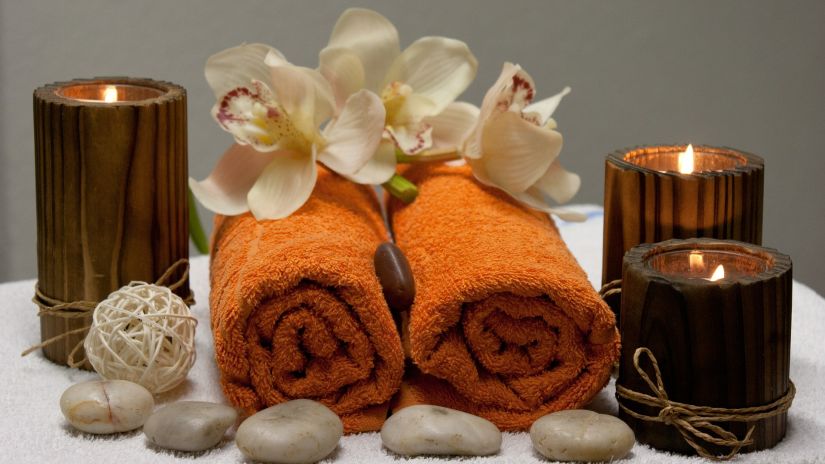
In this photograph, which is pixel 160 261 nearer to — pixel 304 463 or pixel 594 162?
pixel 304 463

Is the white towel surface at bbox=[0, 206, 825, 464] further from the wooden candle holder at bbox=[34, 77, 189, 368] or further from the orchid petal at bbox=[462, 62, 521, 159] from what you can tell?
the orchid petal at bbox=[462, 62, 521, 159]

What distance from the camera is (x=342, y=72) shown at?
3.32 feet

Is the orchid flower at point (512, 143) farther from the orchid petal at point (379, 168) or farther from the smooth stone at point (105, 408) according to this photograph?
the smooth stone at point (105, 408)

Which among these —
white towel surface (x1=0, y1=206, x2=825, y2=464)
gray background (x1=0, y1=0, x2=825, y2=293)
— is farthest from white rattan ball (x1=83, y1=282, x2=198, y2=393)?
gray background (x1=0, y1=0, x2=825, y2=293)

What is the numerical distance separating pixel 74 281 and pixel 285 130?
22 cm

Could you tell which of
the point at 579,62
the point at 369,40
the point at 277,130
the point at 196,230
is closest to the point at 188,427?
the point at 277,130

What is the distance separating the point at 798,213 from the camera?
69.6 inches

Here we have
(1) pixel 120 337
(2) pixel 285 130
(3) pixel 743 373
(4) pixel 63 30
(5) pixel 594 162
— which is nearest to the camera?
(3) pixel 743 373

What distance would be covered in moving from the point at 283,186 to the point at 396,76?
0.17 metres

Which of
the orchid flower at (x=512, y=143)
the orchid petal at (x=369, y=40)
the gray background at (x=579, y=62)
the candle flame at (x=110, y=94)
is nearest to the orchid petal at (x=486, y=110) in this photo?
the orchid flower at (x=512, y=143)

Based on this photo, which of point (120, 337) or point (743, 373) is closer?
point (743, 373)

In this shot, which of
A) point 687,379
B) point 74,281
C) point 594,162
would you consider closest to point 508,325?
point 687,379

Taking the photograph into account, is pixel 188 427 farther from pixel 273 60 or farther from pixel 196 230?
pixel 196 230

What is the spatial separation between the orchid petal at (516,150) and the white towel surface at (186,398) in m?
0.20
